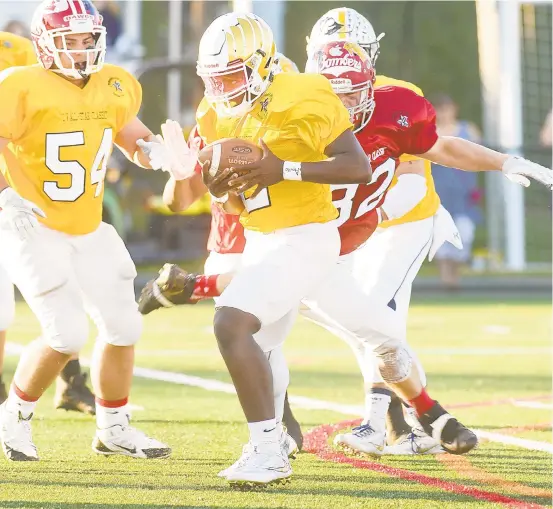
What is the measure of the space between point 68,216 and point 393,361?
142cm

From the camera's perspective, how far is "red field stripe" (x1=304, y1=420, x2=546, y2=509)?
4.46 metres

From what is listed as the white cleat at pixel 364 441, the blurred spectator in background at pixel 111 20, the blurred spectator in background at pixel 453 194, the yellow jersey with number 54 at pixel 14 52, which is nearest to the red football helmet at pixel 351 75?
the white cleat at pixel 364 441

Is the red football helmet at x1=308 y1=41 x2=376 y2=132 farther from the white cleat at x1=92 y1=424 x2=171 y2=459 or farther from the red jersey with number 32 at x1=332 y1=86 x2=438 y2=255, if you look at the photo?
the white cleat at x1=92 y1=424 x2=171 y2=459

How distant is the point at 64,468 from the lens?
4938 mm

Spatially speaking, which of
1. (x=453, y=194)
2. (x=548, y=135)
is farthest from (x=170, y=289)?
(x=548, y=135)

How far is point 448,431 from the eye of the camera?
17.0 ft

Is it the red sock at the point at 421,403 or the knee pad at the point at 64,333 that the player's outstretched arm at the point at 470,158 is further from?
the knee pad at the point at 64,333

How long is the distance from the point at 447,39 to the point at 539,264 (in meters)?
13.8

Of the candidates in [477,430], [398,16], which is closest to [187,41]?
[398,16]

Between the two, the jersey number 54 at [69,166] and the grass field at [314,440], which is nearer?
the grass field at [314,440]

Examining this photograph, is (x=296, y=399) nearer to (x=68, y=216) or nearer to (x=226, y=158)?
(x=68, y=216)

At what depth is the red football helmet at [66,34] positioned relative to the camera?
16.5 feet

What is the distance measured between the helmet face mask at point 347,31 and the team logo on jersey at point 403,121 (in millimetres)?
549

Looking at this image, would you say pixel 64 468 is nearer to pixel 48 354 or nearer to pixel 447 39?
pixel 48 354
